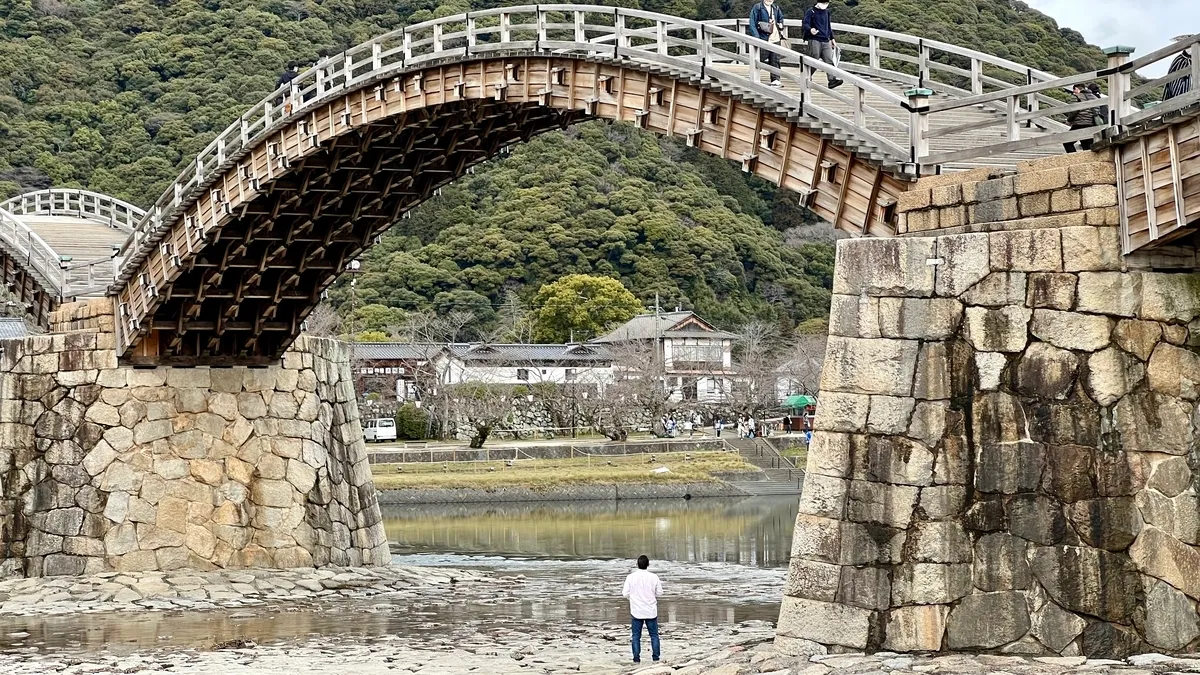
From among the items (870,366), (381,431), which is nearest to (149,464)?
(870,366)

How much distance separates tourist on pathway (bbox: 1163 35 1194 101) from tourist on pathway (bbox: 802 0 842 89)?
16.6 ft

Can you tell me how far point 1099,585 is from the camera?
1075 cm

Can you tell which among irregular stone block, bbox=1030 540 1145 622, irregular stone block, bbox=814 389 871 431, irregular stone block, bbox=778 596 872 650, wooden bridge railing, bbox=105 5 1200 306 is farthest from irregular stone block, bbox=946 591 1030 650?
wooden bridge railing, bbox=105 5 1200 306

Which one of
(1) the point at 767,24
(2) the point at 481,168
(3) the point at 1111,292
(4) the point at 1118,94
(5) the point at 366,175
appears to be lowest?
(3) the point at 1111,292

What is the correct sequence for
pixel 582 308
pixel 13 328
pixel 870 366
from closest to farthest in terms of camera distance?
1. pixel 870 366
2. pixel 13 328
3. pixel 582 308

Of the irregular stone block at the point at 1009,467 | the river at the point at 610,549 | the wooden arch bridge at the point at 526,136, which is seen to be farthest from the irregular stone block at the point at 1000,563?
the river at the point at 610,549

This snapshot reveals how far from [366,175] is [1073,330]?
1218cm

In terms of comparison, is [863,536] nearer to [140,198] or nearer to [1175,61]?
[1175,61]

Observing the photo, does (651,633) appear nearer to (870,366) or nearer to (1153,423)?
(870,366)

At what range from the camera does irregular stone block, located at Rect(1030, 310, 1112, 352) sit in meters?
10.9

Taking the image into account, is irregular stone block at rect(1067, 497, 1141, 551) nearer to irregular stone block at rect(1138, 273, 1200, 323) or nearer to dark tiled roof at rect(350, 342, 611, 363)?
irregular stone block at rect(1138, 273, 1200, 323)

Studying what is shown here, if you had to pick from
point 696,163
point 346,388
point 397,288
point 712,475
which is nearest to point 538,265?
point 397,288

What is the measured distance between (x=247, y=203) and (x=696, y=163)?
49.5 m

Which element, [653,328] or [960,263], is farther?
[653,328]
